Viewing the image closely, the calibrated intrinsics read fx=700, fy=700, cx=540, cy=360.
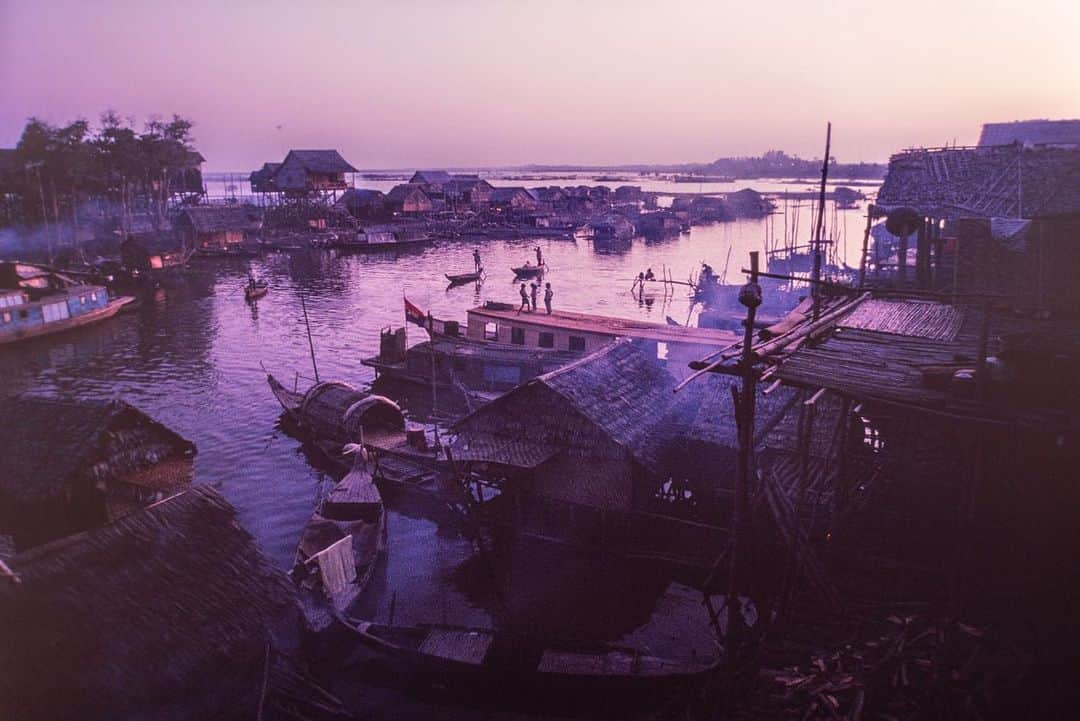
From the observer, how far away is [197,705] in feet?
30.6

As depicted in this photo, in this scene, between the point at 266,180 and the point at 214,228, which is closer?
the point at 214,228

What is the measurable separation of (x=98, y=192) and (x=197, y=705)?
68987 mm

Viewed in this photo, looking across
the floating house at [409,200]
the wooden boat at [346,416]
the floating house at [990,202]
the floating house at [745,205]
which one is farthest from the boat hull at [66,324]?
the floating house at [745,205]

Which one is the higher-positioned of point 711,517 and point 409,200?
point 409,200

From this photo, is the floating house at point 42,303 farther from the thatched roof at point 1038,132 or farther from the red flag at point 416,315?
the thatched roof at point 1038,132

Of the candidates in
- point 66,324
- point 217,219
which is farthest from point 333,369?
point 217,219

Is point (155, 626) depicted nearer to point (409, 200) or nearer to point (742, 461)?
point (742, 461)

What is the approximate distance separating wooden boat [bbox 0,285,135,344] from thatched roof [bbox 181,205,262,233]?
27.7m

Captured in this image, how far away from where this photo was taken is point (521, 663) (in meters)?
11.9

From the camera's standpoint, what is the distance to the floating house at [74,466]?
13.4 metres

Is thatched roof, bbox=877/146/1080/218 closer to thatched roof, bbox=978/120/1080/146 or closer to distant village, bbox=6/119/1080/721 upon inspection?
distant village, bbox=6/119/1080/721

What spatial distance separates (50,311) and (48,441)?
3031 cm

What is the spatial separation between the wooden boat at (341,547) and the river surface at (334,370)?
69 cm

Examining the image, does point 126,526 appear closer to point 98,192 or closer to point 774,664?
point 774,664
